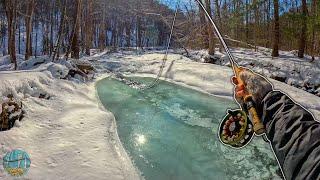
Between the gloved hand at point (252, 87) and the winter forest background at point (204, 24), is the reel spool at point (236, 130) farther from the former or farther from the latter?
the winter forest background at point (204, 24)

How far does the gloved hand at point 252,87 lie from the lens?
6.37ft

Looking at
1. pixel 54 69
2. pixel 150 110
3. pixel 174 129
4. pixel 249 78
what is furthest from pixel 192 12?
pixel 249 78

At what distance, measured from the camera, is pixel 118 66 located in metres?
19.9

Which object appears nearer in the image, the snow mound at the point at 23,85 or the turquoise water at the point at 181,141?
the turquoise water at the point at 181,141

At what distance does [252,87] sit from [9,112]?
219 inches

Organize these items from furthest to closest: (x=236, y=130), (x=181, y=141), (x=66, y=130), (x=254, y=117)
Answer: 1. (x=181, y=141)
2. (x=66, y=130)
3. (x=236, y=130)
4. (x=254, y=117)

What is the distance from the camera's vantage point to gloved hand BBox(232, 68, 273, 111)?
194cm

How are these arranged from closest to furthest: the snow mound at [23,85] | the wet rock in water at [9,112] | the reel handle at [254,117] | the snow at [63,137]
A: the reel handle at [254,117]
the snow at [63,137]
the wet rock in water at [9,112]
the snow mound at [23,85]

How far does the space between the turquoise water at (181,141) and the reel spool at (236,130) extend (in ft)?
9.79

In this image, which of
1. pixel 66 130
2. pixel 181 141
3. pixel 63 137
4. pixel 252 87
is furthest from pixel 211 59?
pixel 252 87

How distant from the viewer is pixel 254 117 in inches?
73.8

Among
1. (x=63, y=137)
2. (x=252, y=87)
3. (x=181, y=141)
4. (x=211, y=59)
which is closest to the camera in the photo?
(x=252, y=87)

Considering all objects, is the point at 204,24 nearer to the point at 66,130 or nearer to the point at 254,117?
the point at 66,130

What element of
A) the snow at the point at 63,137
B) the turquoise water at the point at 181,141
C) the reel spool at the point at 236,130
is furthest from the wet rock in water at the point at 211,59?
the reel spool at the point at 236,130
